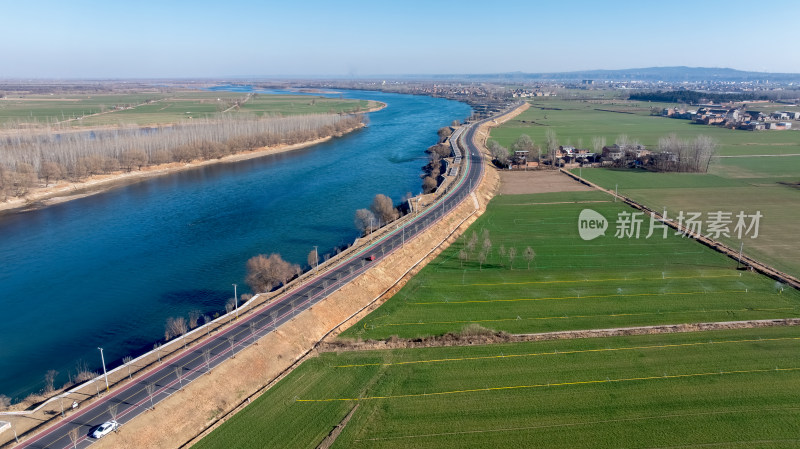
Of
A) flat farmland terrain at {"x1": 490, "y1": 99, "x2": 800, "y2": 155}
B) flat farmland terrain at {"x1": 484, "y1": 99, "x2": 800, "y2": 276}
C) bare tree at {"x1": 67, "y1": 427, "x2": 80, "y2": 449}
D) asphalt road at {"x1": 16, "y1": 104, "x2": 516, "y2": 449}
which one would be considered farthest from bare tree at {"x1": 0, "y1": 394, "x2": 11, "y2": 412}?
flat farmland terrain at {"x1": 490, "y1": 99, "x2": 800, "y2": 155}

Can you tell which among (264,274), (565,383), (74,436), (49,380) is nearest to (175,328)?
(49,380)

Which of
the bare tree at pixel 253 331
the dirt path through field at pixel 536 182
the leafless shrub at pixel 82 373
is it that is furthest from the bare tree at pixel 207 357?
the dirt path through field at pixel 536 182

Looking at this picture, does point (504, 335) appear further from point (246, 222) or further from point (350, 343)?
point (246, 222)

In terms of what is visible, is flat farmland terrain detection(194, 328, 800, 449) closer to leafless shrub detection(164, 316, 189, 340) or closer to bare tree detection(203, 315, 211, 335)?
bare tree detection(203, 315, 211, 335)

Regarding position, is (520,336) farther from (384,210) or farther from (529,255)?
(384,210)

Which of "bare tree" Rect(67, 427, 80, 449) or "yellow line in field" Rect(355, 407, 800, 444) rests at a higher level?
"bare tree" Rect(67, 427, 80, 449)

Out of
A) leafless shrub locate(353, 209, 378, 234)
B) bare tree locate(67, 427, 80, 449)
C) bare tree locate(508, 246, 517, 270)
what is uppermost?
leafless shrub locate(353, 209, 378, 234)
